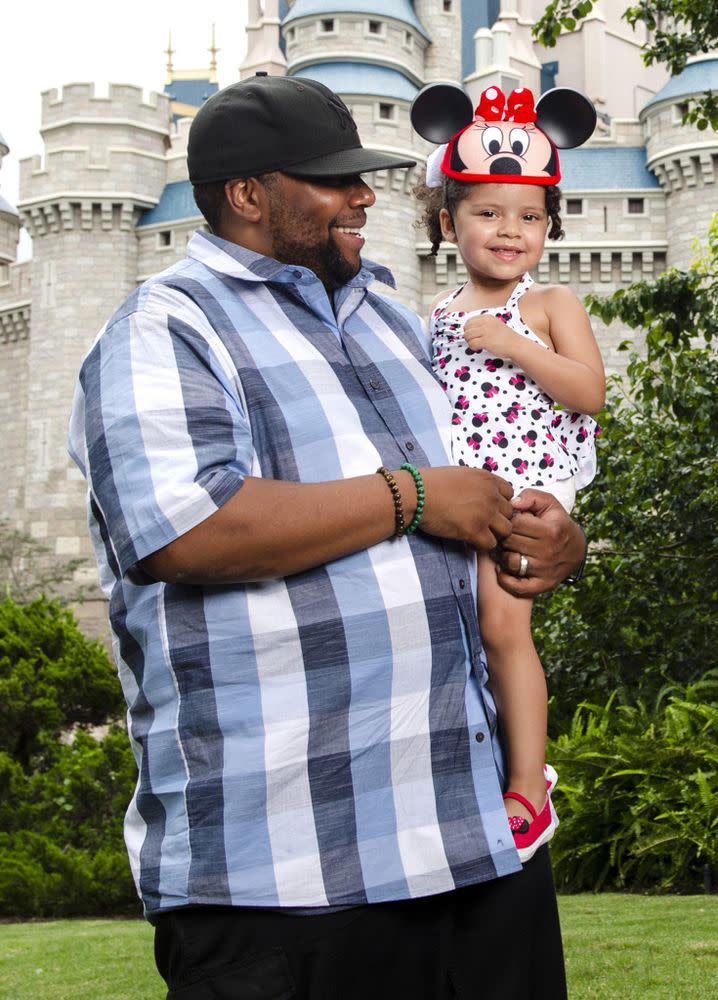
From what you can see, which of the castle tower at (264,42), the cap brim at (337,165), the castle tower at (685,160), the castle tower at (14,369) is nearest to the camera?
the cap brim at (337,165)

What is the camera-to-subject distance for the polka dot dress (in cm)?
234

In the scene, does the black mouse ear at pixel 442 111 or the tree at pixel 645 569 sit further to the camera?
the tree at pixel 645 569

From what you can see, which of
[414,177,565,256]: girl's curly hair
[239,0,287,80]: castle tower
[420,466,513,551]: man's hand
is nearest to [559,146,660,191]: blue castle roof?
[239,0,287,80]: castle tower

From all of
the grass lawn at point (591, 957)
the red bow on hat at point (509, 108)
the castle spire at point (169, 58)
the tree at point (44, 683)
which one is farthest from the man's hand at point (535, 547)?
the castle spire at point (169, 58)

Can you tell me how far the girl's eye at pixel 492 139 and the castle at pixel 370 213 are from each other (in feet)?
79.8

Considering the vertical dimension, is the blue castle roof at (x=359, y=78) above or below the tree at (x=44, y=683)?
above

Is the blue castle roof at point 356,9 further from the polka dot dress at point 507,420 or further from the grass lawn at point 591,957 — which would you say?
the polka dot dress at point 507,420

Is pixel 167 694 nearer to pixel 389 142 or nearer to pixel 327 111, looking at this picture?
pixel 327 111

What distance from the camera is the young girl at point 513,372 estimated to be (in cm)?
219

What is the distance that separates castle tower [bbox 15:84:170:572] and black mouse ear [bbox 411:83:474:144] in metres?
27.5

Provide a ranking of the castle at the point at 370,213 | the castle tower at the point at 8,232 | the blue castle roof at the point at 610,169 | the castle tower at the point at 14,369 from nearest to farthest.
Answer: the castle at the point at 370,213 → the blue castle roof at the point at 610,169 → the castle tower at the point at 14,369 → the castle tower at the point at 8,232

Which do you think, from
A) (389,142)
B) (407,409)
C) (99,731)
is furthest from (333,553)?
(389,142)

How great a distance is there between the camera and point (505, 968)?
2.05 meters

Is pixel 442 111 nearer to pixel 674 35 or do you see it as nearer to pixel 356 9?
pixel 674 35
